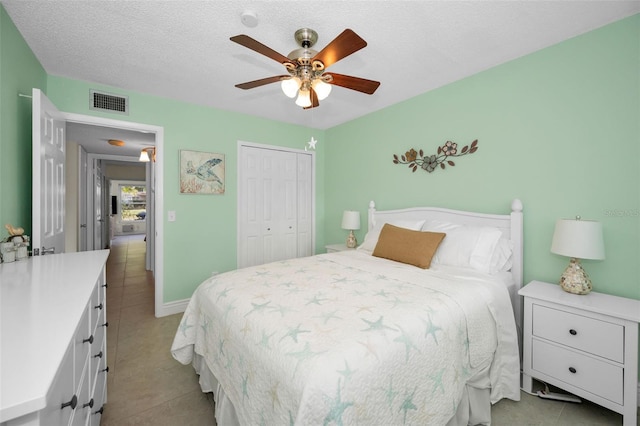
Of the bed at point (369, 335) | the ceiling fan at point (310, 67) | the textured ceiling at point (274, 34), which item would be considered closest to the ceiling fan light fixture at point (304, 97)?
the ceiling fan at point (310, 67)

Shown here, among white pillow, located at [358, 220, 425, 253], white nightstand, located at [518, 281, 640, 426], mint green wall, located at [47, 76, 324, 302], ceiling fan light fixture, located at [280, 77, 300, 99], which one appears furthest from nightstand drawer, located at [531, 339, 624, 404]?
mint green wall, located at [47, 76, 324, 302]

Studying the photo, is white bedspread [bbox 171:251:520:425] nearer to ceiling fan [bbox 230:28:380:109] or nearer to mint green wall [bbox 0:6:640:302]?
mint green wall [bbox 0:6:640:302]

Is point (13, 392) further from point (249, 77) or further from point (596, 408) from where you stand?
point (596, 408)

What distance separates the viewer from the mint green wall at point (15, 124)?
1782 millimetres

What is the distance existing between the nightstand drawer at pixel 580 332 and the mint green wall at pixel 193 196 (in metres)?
3.26

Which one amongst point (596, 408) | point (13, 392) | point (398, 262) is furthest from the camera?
point (398, 262)

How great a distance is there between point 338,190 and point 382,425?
3.43m

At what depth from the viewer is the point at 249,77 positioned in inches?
104

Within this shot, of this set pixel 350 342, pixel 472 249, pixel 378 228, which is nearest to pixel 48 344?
pixel 350 342

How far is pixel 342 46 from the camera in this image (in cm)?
151

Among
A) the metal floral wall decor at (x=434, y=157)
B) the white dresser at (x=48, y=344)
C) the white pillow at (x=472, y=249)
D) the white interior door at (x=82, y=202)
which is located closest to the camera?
the white dresser at (x=48, y=344)

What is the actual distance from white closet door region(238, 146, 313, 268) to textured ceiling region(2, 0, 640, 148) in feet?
4.17

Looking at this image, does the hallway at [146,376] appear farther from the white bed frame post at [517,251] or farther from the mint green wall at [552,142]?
the mint green wall at [552,142]

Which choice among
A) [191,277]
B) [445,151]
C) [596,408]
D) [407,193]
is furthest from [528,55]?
[191,277]
